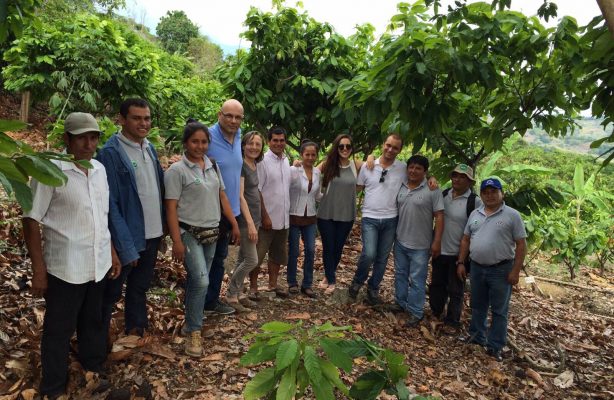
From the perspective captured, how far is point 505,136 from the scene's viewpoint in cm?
405

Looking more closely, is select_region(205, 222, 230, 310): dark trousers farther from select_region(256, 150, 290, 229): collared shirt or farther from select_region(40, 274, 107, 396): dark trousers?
select_region(40, 274, 107, 396): dark trousers

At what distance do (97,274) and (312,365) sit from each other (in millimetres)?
1680

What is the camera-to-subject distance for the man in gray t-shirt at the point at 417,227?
15.0 ft

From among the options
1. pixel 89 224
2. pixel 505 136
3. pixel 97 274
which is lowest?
pixel 97 274

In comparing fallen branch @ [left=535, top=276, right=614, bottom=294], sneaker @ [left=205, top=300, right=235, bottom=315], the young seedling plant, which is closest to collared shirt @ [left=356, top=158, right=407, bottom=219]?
sneaker @ [left=205, top=300, right=235, bottom=315]

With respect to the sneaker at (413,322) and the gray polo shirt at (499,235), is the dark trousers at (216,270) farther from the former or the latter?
the gray polo shirt at (499,235)

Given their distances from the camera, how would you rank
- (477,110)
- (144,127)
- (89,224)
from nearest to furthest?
(89,224), (144,127), (477,110)

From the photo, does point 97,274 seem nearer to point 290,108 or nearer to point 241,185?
point 241,185

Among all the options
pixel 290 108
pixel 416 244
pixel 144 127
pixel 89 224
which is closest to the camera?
pixel 89 224

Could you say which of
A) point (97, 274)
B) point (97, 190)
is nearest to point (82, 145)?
point (97, 190)

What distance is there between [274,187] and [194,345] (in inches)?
66.2

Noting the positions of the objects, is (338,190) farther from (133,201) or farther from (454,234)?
(133,201)

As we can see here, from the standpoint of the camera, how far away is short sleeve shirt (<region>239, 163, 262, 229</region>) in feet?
13.9

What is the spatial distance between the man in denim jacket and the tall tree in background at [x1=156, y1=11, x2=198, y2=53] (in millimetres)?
32674
